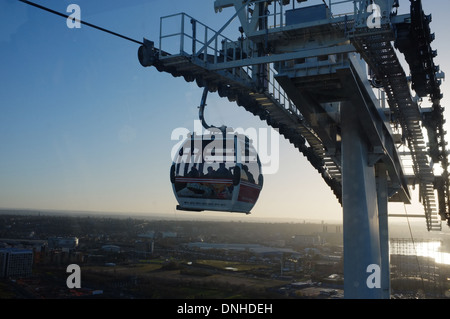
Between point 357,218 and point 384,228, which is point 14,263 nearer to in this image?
point 384,228

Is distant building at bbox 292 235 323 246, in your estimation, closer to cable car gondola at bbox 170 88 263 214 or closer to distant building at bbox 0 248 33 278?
distant building at bbox 0 248 33 278

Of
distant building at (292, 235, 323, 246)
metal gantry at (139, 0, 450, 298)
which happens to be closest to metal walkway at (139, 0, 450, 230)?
metal gantry at (139, 0, 450, 298)

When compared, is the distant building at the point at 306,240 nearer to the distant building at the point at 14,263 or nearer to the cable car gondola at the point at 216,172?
the distant building at the point at 14,263

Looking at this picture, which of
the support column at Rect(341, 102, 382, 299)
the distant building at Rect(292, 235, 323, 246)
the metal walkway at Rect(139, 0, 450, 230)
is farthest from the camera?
the distant building at Rect(292, 235, 323, 246)

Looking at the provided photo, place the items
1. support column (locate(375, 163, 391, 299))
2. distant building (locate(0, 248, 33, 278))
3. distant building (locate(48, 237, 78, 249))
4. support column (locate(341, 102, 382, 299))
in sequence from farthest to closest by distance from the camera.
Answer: distant building (locate(48, 237, 78, 249)) → distant building (locate(0, 248, 33, 278)) → support column (locate(375, 163, 391, 299)) → support column (locate(341, 102, 382, 299))

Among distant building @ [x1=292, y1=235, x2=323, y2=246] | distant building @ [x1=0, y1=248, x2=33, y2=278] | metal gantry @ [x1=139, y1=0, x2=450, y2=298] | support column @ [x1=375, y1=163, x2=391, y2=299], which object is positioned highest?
metal gantry @ [x1=139, y1=0, x2=450, y2=298]

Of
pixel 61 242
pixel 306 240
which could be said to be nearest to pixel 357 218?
pixel 61 242

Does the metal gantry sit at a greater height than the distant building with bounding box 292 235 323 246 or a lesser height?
greater

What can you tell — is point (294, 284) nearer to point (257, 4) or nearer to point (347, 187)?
point (347, 187)
